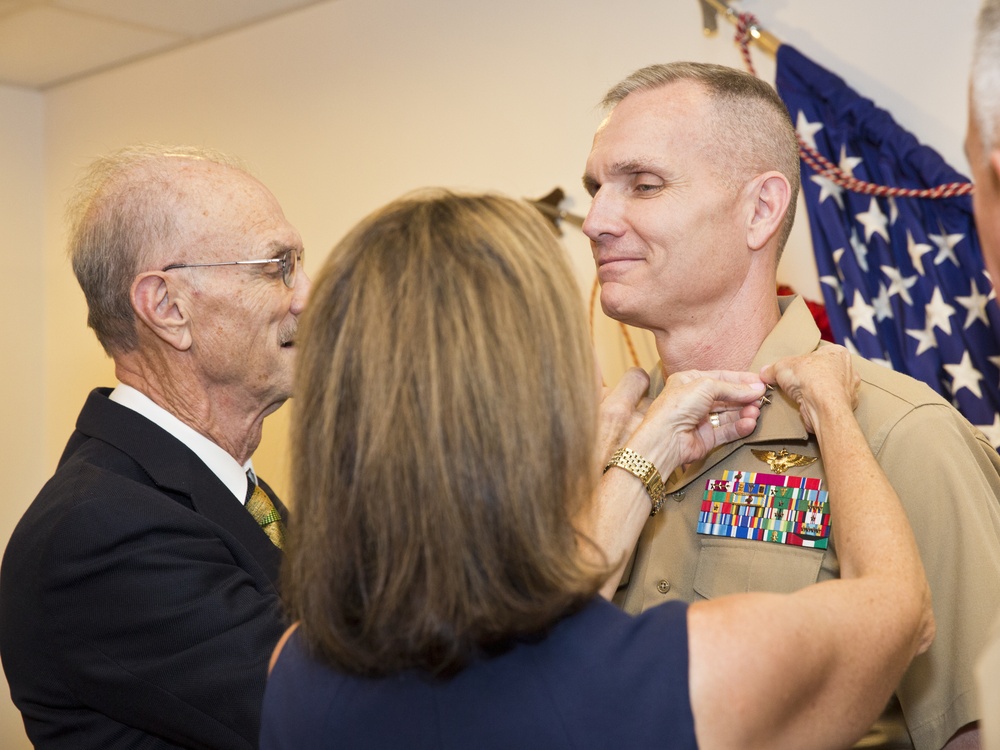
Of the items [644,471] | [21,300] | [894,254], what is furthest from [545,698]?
[21,300]

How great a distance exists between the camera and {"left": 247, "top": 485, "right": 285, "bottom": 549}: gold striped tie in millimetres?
1997

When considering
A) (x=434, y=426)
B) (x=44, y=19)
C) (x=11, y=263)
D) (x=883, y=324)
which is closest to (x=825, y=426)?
(x=434, y=426)

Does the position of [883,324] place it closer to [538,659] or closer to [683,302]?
[683,302]

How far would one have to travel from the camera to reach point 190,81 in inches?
183

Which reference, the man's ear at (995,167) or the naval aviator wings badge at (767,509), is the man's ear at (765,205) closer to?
the naval aviator wings badge at (767,509)

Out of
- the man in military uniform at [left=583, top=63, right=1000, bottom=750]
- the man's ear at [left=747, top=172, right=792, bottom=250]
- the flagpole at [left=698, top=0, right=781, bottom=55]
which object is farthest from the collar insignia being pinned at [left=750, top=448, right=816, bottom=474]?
the flagpole at [left=698, top=0, right=781, bottom=55]

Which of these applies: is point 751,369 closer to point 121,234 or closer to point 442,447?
point 442,447

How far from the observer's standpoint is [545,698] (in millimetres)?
1033

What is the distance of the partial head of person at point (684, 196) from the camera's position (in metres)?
1.72

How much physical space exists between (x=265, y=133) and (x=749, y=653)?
151 inches

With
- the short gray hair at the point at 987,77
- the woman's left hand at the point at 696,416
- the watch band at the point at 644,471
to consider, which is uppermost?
the short gray hair at the point at 987,77

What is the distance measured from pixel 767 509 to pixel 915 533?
22cm

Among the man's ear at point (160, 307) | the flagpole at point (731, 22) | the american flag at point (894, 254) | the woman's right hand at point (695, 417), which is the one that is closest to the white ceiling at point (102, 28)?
the flagpole at point (731, 22)

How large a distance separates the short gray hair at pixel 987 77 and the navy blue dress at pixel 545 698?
55cm
